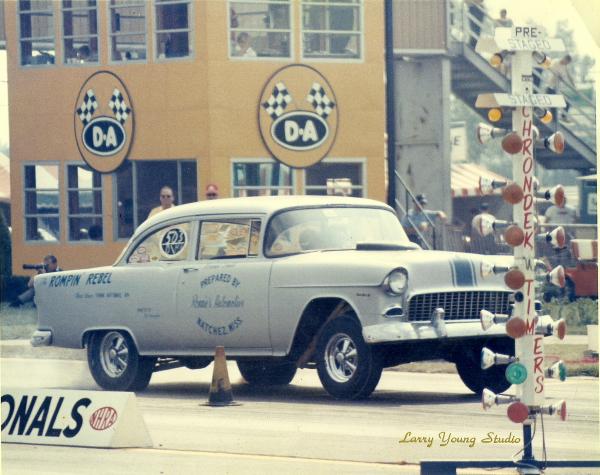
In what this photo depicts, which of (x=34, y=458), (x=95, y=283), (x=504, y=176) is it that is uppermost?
(x=504, y=176)

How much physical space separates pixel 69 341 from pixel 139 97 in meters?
2.20

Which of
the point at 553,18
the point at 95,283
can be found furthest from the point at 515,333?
the point at 95,283

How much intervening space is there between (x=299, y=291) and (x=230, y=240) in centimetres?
58

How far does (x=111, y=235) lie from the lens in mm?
8859

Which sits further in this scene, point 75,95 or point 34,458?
point 75,95

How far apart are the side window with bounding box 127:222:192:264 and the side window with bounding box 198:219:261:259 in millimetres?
114

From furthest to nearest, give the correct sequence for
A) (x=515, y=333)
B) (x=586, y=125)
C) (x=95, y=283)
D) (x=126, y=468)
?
(x=95, y=283)
(x=586, y=125)
(x=126, y=468)
(x=515, y=333)

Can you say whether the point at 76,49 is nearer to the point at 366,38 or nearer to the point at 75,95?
the point at 75,95

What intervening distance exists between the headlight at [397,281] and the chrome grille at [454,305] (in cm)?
9

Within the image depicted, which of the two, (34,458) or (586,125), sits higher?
(586,125)

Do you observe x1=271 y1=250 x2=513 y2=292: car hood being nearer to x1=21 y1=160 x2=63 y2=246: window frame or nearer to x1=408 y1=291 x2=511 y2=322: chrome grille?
x1=408 y1=291 x2=511 y2=322: chrome grille

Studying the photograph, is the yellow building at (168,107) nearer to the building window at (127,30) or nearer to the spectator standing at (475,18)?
the building window at (127,30)

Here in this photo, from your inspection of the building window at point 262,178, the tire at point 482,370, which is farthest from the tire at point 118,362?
the tire at point 482,370

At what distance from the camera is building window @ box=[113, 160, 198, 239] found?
8.35 meters
